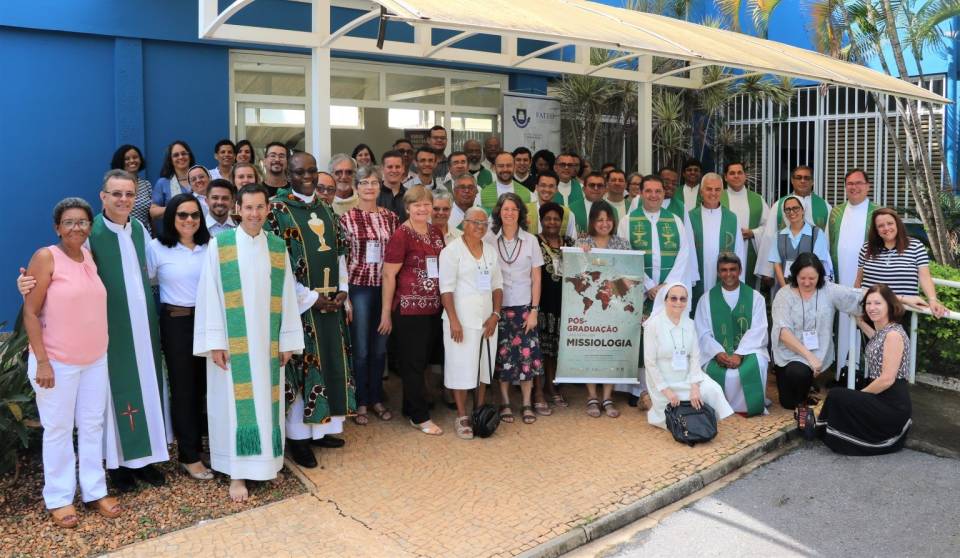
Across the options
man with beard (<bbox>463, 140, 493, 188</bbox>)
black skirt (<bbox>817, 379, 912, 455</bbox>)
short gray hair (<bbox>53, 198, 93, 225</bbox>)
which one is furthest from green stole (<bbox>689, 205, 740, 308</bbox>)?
short gray hair (<bbox>53, 198, 93, 225</bbox>)

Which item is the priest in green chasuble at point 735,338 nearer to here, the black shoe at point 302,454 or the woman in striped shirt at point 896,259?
the woman in striped shirt at point 896,259

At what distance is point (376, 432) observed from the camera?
19.4 feet

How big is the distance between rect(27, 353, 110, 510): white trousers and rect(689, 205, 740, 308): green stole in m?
5.04

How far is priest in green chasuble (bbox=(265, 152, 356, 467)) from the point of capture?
5211 mm

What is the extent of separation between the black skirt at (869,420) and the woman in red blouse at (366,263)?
327 centimetres

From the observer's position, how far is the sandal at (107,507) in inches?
176

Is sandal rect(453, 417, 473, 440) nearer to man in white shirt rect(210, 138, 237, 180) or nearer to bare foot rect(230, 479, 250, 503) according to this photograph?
bare foot rect(230, 479, 250, 503)

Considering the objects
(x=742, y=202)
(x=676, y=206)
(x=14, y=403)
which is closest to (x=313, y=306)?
(x=14, y=403)

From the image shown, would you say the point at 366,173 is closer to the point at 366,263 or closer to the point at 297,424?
the point at 366,263

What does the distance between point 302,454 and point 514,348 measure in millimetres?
1805

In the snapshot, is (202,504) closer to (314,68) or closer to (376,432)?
(376,432)

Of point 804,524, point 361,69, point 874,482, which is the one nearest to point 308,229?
point 804,524

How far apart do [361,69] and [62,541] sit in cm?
779

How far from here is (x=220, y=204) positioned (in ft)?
17.4
